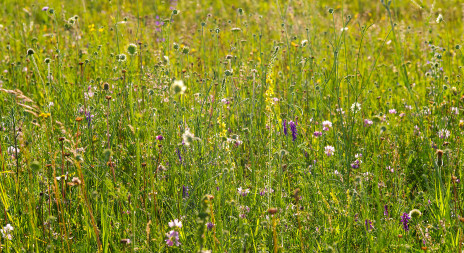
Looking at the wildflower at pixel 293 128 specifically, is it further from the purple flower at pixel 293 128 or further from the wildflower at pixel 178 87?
the wildflower at pixel 178 87

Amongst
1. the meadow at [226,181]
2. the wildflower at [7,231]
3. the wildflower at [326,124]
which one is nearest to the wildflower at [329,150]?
the meadow at [226,181]

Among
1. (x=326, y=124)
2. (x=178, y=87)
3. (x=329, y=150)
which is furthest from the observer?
(x=326, y=124)

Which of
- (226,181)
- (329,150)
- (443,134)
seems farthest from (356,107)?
(226,181)

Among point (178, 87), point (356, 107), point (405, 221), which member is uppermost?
point (178, 87)

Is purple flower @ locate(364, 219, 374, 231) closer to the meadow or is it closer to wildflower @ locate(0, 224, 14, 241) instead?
the meadow

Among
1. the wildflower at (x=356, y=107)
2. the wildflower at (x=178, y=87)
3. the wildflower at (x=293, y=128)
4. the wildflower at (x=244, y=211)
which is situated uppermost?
the wildflower at (x=178, y=87)

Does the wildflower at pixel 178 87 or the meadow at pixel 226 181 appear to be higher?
the wildflower at pixel 178 87

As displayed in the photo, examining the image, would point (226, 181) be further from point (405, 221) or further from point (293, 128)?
point (405, 221)

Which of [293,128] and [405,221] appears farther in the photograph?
[293,128]

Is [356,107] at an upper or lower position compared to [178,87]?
lower

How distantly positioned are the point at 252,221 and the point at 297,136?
2.53 feet

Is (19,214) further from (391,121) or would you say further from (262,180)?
(391,121)

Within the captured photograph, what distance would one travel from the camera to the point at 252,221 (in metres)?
1.80

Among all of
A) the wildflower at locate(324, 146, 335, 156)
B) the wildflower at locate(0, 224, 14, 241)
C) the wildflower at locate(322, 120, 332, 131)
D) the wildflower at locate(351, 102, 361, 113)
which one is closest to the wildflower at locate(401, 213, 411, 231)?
the wildflower at locate(351, 102, 361, 113)
